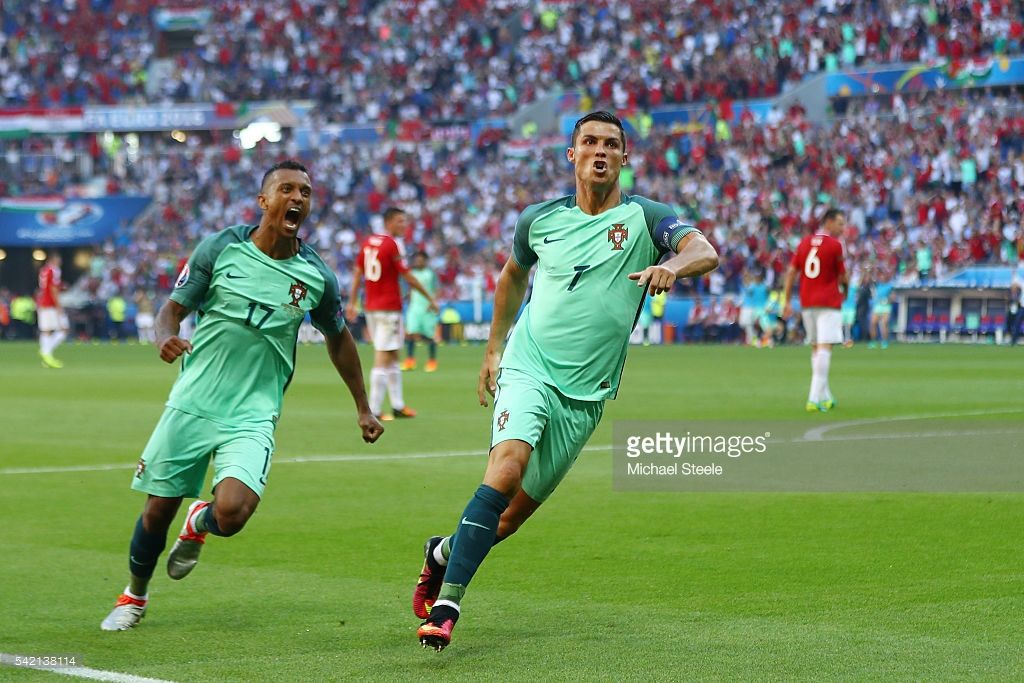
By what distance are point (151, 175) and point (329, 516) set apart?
164 feet

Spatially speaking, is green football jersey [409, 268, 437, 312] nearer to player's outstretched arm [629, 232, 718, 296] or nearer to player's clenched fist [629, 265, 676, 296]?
player's outstretched arm [629, 232, 718, 296]

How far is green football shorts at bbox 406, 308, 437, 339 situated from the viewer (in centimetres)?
2662

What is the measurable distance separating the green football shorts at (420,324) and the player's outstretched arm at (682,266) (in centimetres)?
2009

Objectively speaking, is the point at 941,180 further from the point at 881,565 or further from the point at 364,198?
the point at 881,565

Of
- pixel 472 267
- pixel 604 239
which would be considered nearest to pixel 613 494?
pixel 604 239

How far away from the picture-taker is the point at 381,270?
1889cm

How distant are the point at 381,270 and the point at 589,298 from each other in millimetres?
12229

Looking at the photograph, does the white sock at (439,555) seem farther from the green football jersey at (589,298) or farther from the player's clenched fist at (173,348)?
the player's clenched fist at (173,348)

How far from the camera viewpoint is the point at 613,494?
11508mm

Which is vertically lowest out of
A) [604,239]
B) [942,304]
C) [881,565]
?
[942,304]

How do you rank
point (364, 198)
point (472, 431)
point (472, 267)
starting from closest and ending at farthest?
point (472, 431) < point (472, 267) < point (364, 198)

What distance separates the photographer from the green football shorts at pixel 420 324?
26625mm

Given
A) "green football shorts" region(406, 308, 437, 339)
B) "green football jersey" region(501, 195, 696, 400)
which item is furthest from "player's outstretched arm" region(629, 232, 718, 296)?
"green football shorts" region(406, 308, 437, 339)

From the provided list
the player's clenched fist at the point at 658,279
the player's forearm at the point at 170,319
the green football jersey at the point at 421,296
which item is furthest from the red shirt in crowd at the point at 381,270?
the player's clenched fist at the point at 658,279
